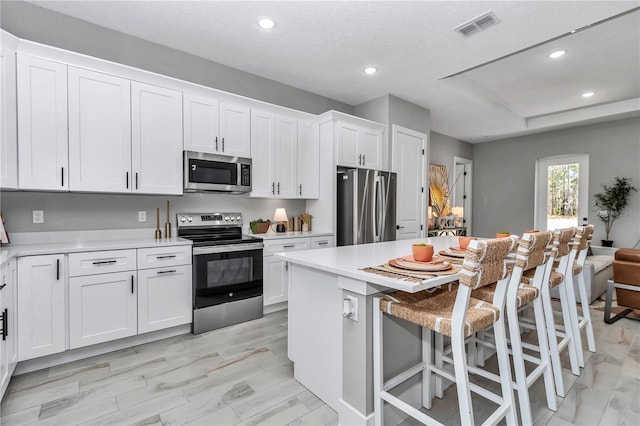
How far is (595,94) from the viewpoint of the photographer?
4.71 meters

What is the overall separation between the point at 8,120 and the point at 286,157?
7.91ft

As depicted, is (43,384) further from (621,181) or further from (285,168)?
(621,181)

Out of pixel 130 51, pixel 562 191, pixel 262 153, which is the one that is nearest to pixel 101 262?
pixel 262 153

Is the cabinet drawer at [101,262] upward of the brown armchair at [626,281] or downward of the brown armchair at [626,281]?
upward

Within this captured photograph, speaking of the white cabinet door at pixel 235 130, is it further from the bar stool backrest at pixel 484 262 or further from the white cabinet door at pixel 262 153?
the bar stool backrest at pixel 484 262

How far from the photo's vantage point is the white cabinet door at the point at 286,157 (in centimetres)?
377

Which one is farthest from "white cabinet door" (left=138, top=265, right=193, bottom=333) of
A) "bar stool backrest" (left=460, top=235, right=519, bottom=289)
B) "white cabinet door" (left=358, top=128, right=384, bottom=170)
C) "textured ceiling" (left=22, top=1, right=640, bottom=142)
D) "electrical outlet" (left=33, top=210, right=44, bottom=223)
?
"white cabinet door" (left=358, top=128, right=384, bottom=170)

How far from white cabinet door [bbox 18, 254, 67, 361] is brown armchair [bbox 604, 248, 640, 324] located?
4802 mm

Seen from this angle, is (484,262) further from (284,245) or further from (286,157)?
(286,157)

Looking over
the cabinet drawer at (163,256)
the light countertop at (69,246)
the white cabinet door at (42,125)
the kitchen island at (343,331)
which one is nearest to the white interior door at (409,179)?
the kitchen island at (343,331)

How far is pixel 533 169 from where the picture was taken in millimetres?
6500

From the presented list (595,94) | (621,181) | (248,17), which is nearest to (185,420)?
(248,17)

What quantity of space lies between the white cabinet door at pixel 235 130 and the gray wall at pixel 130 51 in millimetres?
426

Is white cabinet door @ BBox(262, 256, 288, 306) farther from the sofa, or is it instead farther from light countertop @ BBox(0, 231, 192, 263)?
the sofa
